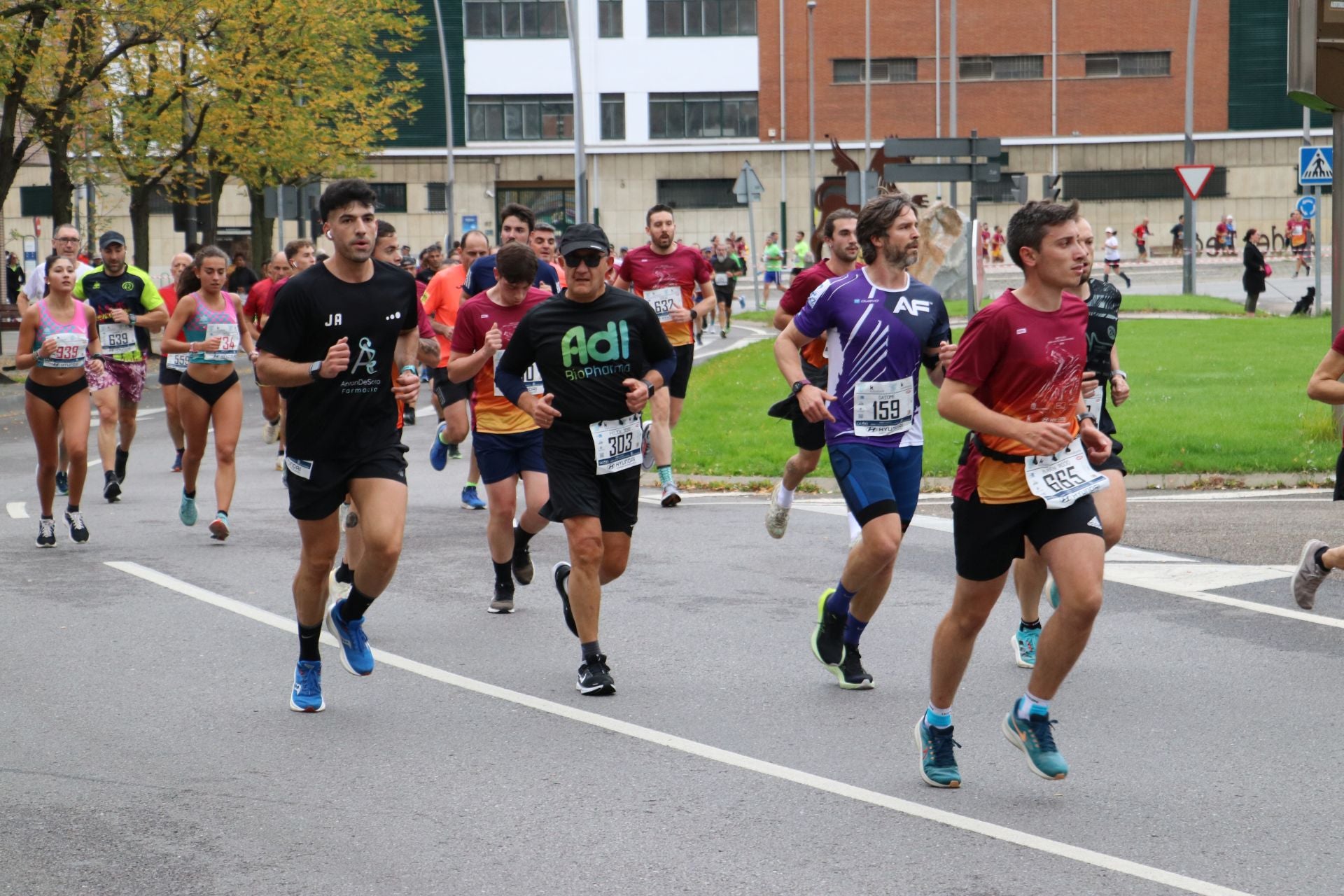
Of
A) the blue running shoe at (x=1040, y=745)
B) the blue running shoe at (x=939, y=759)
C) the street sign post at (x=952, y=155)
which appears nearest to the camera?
the blue running shoe at (x=1040, y=745)

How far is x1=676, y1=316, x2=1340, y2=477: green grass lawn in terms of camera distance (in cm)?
1438

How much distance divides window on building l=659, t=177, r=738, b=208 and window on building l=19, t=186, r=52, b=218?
75.3 feet

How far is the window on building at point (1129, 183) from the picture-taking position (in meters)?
67.9

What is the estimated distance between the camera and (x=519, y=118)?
69.5 m

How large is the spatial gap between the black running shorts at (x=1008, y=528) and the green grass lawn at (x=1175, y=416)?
337 inches

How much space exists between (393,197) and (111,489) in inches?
2273

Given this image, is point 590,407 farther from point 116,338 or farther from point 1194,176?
point 1194,176

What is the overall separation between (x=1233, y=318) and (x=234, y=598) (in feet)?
86.5

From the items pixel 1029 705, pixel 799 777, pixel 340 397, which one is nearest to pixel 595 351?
pixel 340 397

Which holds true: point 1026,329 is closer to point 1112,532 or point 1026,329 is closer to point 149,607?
point 1112,532

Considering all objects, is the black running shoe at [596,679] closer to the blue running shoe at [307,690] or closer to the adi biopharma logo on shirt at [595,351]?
the blue running shoe at [307,690]

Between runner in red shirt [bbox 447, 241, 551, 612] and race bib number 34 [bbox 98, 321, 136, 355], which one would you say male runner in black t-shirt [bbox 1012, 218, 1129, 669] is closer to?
runner in red shirt [bbox 447, 241, 551, 612]

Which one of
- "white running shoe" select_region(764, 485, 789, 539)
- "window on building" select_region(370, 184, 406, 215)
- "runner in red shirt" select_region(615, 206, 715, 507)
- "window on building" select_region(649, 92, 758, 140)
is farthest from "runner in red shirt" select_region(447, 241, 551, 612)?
"window on building" select_region(370, 184, 406, 215)

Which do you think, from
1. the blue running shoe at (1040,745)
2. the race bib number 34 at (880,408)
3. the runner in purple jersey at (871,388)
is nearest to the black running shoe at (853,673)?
the runner in purple jersey at (871,388)
